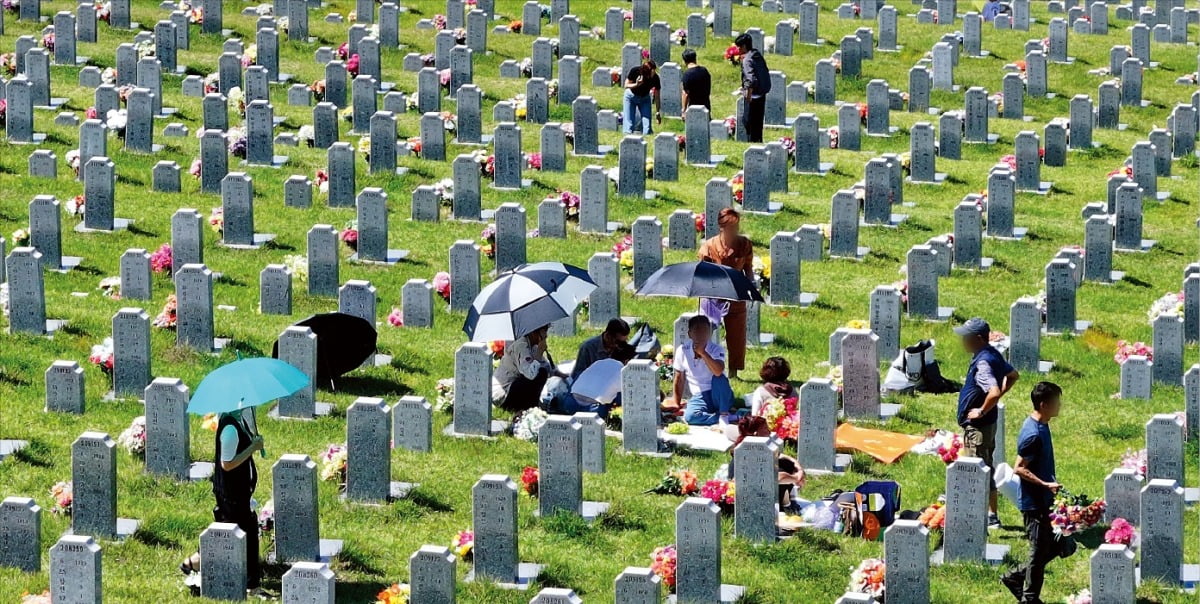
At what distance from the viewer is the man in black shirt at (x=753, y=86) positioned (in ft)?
94.4

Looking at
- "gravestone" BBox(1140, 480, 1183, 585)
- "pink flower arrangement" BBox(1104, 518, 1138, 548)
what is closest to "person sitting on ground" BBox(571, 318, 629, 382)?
"pink flower arrangement" BBox(1104, 518, 1138, 548)

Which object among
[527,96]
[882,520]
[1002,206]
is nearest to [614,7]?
[527,96]

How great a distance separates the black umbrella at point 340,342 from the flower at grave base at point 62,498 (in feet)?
10.6

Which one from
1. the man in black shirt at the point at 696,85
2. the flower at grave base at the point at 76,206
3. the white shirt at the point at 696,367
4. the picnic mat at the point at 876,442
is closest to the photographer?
the picnic mat at the point at 876,442

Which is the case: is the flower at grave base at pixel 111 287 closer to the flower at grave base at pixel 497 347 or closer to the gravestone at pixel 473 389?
the flower at grave base at pixel 497 347

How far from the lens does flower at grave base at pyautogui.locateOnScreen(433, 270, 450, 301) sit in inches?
891

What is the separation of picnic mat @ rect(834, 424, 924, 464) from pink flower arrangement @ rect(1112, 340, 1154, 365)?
2822 mm

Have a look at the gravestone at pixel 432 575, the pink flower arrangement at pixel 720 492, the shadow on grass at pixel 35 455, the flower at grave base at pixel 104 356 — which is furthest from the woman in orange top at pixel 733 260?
the shadow on grass at pixel 35 455

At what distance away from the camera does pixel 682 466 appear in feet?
60.3

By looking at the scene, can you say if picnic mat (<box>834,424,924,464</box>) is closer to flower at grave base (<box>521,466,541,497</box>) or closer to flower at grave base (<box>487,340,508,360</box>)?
flower at grave base (<box>521,466,541,497</box>)

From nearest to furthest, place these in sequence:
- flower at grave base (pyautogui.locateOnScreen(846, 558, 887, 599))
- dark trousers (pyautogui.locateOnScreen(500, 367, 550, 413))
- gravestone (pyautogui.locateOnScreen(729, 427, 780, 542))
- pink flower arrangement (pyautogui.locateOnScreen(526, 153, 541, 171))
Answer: flower at grave base (pyautogui.locateOnScreen(846, 558, 887, 599)), gravestone (pyautogui.locateOnScreen(729, 427, 780, 542)), dark trousers (pyautogui.locateOnScreen(500, 367, 550, 413)), pink flower arrangement (pyautogui.locateOnScreen(526, 153, 541, 171))

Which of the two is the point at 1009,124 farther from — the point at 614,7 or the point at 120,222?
the point at 120,222

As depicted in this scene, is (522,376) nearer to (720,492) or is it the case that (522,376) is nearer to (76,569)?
(720,492)

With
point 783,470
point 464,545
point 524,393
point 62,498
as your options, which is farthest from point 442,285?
point 464,545
